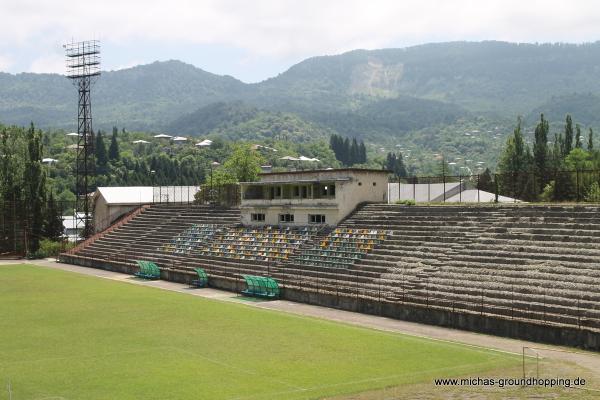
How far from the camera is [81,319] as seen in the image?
1281 inches

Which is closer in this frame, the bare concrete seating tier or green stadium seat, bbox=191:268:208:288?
the bare concrete seating tier

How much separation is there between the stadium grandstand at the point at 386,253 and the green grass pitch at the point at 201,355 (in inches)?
140

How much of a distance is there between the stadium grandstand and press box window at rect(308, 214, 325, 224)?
0.08 m

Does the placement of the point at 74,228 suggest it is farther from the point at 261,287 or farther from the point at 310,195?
the point at 261,287

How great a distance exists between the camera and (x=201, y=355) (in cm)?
2475

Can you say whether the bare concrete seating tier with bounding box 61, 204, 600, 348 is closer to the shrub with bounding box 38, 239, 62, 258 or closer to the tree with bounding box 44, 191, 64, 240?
the shrub with bounding box 38, 239, 62, 258

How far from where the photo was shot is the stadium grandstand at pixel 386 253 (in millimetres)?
28969

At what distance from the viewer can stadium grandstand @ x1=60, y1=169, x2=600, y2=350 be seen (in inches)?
1141

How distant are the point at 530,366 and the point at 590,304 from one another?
18.9ft

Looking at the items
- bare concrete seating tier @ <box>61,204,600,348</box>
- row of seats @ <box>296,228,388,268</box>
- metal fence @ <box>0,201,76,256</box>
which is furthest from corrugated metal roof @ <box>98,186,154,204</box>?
row of seats @ <box>296,228,388,268</box>

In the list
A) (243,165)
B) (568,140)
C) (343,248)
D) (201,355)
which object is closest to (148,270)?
(343,248)

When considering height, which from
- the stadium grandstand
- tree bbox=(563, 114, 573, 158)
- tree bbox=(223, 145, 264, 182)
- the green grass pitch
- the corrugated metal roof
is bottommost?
the green grass pitch

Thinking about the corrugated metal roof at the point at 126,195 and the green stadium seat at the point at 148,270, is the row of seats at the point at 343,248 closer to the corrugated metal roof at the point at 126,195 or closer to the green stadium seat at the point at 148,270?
the green stadium seat at the point at 148,270

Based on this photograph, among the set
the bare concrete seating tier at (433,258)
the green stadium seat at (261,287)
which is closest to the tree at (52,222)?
the bare concrete seating tier at (433,258)
